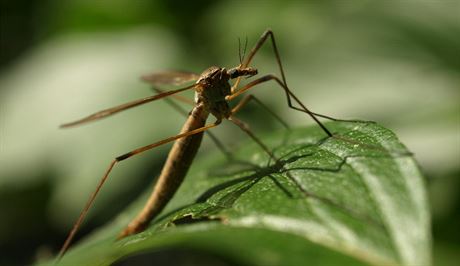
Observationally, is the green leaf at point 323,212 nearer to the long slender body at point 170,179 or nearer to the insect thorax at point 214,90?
the long slender body at point 170,179

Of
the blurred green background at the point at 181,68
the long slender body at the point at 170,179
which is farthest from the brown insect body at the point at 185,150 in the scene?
the blurred green background at the point at 181,68

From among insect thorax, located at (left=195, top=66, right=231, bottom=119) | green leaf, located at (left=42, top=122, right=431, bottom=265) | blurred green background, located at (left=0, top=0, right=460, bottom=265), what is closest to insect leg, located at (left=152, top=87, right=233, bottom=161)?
blurred green background, located at (left=0, top=0, right=460, bottom=265)

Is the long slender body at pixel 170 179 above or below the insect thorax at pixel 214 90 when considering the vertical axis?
below

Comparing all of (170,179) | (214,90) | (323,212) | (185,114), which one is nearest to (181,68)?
(185,114)

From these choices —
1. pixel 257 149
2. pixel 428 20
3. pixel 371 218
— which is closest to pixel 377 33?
pixel 428 20

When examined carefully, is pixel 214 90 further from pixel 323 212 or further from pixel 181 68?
pixel 181 68

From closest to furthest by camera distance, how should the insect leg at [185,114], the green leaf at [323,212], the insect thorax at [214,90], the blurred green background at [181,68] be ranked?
1. the green leaf at [323,212]
2. the insect thorax at [214,90]
3. the insect leg at [185,114]
4. the blurred green background at [181,68]

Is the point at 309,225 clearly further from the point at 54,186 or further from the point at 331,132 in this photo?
the point at 54,186

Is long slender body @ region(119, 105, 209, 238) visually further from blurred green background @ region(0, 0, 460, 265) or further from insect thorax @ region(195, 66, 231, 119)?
blurred green background @ region(0, 0, 460, 265)
